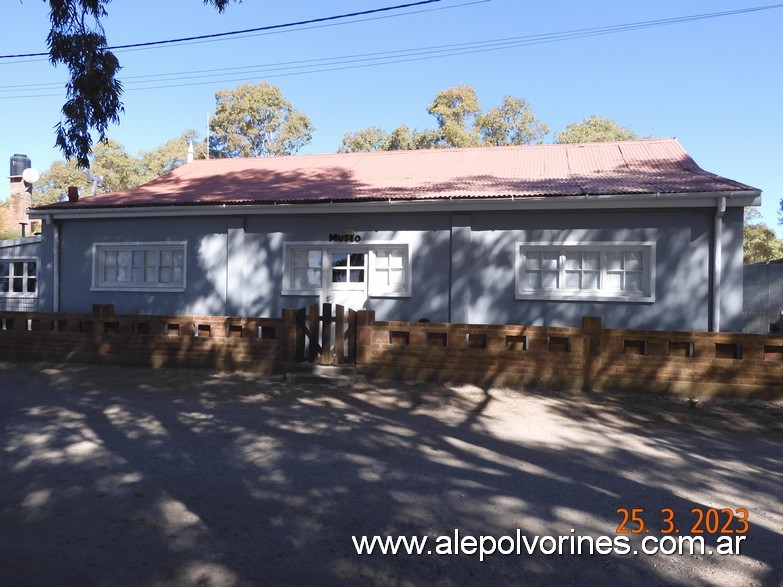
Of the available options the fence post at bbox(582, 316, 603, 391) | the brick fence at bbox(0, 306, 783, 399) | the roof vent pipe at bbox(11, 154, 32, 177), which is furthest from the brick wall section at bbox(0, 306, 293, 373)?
the roof vent pipe at bbox(11, 154, 32, 177)

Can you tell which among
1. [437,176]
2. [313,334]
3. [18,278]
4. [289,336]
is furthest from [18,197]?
[313,334]

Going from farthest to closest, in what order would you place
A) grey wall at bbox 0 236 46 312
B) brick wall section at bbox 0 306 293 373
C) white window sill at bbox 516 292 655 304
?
grey wall at bbox 0 236 46 312
white window sill at bbox 516 292 655 304
brick wall section at bbox 0 306 293 373

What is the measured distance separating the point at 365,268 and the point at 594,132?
31.7 m

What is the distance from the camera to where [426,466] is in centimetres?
495

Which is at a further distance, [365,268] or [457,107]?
[457,107]

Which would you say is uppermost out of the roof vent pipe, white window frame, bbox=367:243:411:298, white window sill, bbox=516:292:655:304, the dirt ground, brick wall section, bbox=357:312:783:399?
the roof vent pipe

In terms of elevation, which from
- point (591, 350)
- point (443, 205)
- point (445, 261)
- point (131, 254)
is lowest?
point (591, 350)

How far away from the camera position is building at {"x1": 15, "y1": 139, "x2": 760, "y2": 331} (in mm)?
9383

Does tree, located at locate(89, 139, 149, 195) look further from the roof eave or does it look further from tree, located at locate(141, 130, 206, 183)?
the roof eave

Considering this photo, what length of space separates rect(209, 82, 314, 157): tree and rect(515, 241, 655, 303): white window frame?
3155 centimetres

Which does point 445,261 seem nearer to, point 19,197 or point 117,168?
point 19,197

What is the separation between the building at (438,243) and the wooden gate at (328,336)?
1804 mm

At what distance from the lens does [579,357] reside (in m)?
8.04

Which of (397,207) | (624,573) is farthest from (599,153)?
(624,573)
